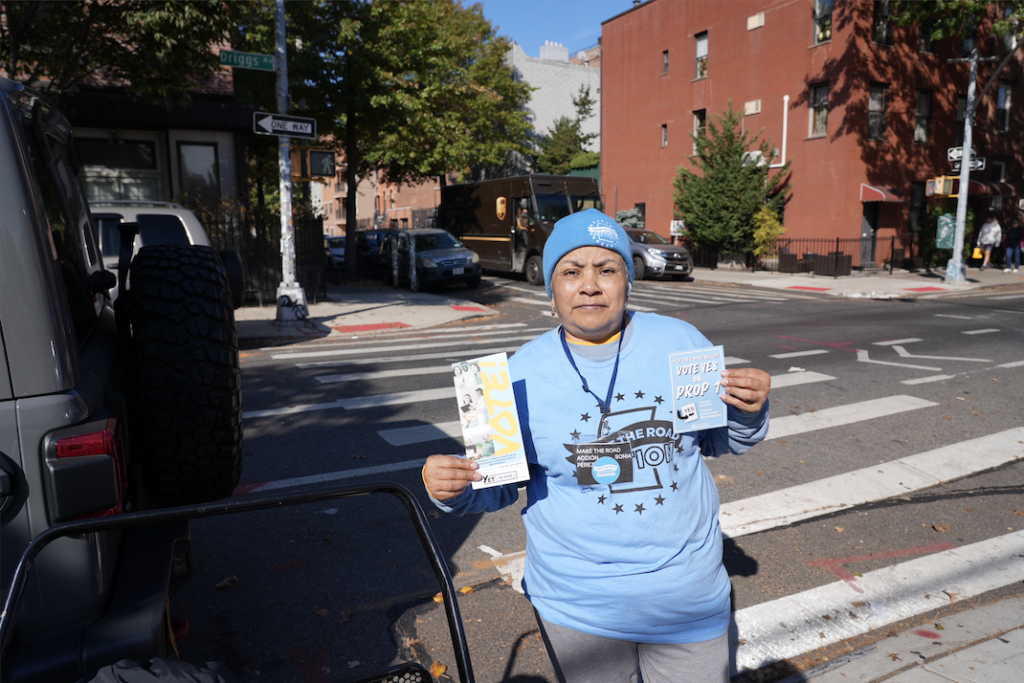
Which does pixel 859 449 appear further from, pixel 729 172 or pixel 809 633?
pixel 729 172

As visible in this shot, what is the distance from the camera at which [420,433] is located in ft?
21.0

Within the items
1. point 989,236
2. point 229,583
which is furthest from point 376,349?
point 989,236

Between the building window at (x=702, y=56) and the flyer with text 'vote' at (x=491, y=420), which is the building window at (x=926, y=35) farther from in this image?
the flyer with text 'vote' at (x=491, y=420)

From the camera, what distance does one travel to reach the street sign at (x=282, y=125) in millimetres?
12406

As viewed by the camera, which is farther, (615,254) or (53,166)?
(53,166)

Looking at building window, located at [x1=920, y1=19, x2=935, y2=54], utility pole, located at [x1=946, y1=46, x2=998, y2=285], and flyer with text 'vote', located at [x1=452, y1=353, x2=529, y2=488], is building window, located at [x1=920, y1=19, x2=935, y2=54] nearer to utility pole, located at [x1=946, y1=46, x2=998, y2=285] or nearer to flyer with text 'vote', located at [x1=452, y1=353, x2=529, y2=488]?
utility pole, located at [x1=946, y1=46, x2=998, y2=285]

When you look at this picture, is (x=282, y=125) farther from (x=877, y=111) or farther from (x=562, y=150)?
(x=562, y=150)

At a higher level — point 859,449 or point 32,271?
point 32,271

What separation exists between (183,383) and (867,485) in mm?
4632

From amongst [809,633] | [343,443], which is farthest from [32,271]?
[343,443]

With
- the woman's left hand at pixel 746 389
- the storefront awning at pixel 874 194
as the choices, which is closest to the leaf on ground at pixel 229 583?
the woman's left hand at pixel 746 389

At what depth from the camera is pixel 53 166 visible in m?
2.77

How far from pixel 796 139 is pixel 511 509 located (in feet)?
83.8

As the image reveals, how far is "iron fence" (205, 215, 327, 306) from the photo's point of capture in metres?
15.8
